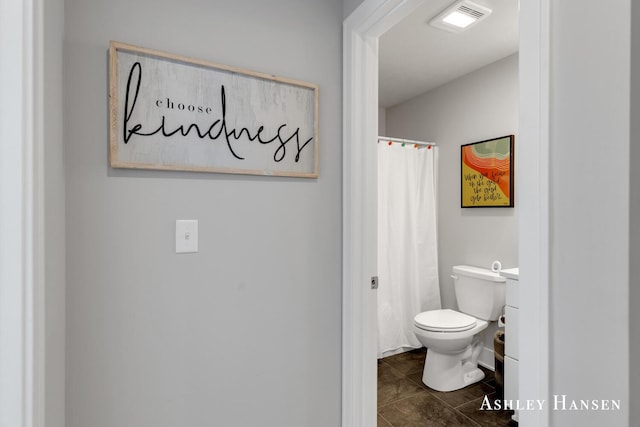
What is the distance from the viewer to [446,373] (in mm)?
2291

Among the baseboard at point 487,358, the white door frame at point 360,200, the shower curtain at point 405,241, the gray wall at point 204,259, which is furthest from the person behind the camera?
the shower curtain at point 405,241

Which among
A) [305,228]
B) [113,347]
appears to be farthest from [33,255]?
[305,228]

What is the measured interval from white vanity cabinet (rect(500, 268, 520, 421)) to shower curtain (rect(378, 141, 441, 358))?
3.32 ft

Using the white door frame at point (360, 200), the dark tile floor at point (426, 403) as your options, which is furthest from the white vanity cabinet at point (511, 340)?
the white door frame at point (360, 200)

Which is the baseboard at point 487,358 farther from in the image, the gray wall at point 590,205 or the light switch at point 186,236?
the light switch at point 186,236

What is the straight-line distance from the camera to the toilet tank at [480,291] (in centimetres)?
237

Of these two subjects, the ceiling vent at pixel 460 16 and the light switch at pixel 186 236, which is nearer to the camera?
the light switch at pixel 186 236

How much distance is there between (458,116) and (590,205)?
239 centimetres

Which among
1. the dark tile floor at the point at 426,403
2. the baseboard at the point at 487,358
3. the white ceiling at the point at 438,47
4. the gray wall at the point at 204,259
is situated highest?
the white ceiling at the point at 438,47

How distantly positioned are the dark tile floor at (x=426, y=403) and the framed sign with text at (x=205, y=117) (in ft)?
5.23

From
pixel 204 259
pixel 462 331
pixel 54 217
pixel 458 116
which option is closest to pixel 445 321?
pixel 462 331
